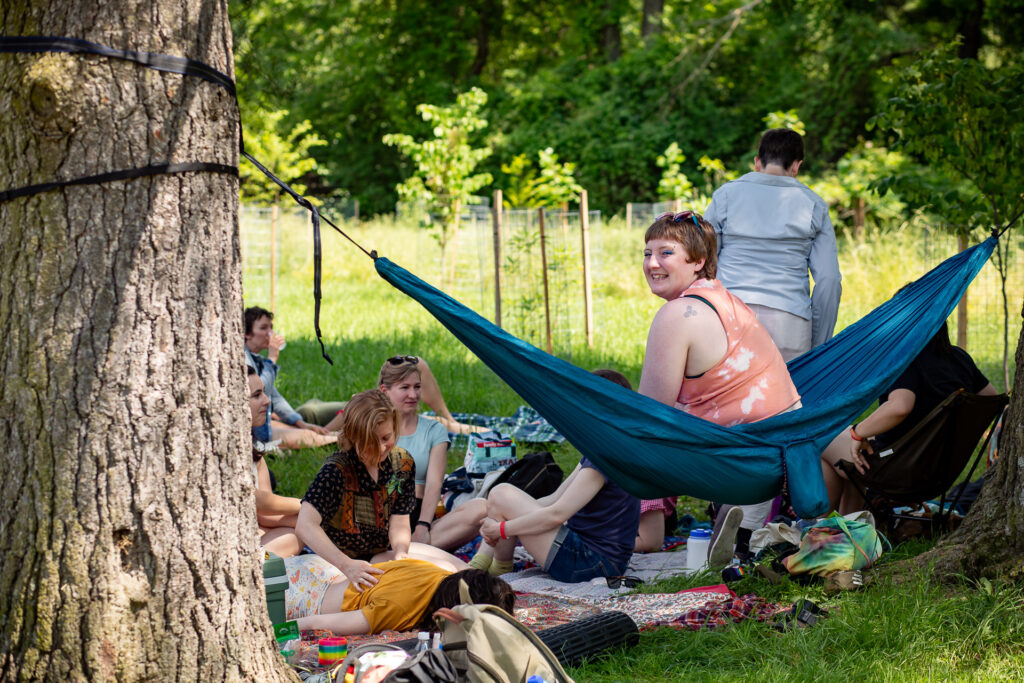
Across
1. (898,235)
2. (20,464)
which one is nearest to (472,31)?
(898,235)

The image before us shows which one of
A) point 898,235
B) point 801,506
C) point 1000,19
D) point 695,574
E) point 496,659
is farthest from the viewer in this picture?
point 1000,19

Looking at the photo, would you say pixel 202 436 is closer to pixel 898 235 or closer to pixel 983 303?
pixel 983 303

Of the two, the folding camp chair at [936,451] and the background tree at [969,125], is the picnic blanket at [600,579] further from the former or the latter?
the background tree at [969,125]

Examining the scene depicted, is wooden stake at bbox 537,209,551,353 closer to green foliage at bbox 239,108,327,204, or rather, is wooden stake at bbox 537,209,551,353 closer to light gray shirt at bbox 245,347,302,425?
light gray shirt at bbox 245,347,302,425

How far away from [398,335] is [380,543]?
5391 mm

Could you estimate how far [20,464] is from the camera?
6.60ft

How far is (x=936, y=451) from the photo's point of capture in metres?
3.72

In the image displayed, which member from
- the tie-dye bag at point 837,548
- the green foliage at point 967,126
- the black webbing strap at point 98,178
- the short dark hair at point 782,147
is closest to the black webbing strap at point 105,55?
the black webbing strap at point 98,178

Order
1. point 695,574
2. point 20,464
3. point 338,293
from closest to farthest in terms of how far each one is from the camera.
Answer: point 20,464, point 695,574, point 338,293

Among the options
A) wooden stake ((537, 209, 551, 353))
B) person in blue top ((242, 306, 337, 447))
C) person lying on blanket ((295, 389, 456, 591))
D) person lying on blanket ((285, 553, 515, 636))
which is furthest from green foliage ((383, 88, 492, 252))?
person lying on blanket ((285, 553, 515, 636))

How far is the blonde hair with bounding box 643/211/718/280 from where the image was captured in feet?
10.0

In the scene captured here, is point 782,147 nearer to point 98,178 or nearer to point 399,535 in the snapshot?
point 399,535

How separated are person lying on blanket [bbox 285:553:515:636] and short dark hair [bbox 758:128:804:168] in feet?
6.71

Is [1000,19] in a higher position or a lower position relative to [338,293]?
higher
